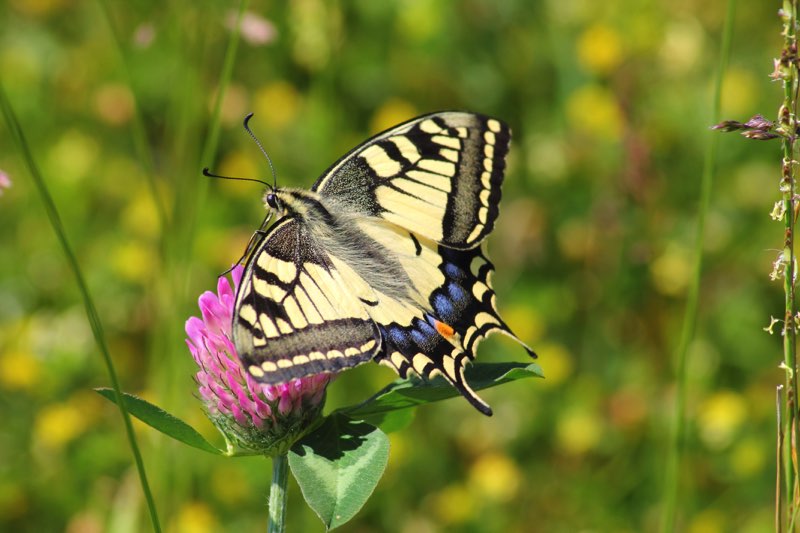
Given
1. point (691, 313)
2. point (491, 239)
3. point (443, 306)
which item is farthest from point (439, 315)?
point (491, 239)

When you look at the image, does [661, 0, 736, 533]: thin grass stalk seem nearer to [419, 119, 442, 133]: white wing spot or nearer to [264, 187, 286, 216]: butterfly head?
[419, 119, 442, 133]: white wing spot

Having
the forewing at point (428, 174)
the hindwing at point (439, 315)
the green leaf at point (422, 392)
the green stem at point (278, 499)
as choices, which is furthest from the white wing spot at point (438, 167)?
the green stem at point (278, 499)

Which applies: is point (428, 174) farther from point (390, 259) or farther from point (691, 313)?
point (691, 313)

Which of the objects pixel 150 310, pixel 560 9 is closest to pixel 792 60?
pixel 150 310

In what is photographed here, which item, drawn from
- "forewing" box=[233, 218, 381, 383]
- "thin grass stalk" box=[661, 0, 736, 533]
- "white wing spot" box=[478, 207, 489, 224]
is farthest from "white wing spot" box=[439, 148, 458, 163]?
"thin grass stalk" box=[661, 0, 736, 533]

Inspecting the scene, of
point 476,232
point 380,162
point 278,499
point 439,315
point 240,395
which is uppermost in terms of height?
point 380,162

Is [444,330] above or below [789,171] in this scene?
below

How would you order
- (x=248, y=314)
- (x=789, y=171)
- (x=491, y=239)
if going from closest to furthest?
(x=789, y=171) < (x=248, y=314) < (x=491, y=239)

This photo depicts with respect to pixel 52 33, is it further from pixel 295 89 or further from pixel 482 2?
pixel 482 2
